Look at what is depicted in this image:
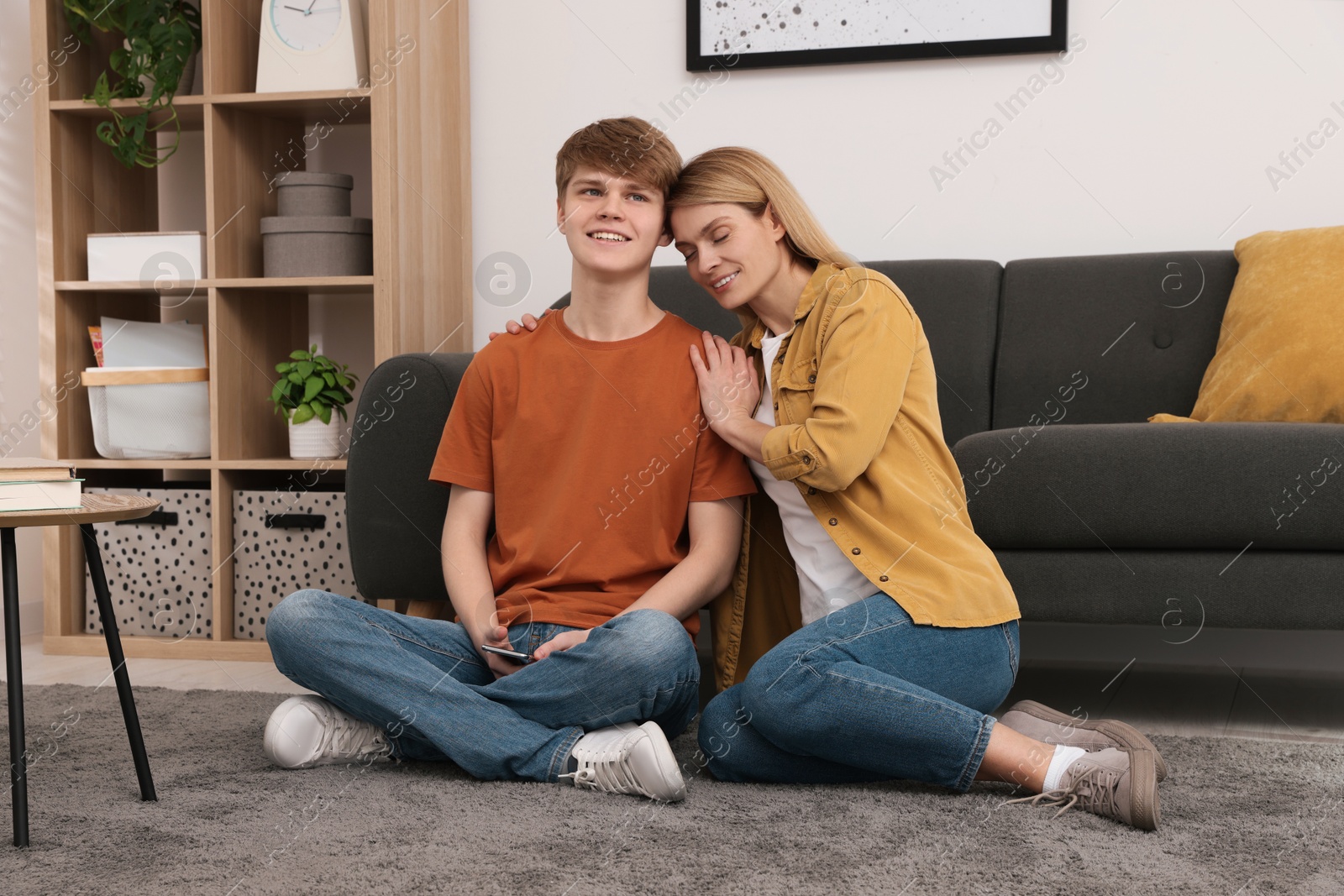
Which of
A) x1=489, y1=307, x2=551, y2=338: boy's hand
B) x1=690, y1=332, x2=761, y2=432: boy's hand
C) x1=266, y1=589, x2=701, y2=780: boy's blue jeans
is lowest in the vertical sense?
x1=266, y1=589, x2=701, y2=780: boy's blue jeans

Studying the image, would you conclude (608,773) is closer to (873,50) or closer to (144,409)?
(144,409)

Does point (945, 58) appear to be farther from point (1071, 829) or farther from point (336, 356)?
point (1071, 829)

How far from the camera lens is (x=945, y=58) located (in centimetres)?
246

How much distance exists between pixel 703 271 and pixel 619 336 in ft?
0.57

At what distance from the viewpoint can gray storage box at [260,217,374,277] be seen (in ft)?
7.91

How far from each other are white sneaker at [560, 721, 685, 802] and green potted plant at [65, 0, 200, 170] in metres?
1.73

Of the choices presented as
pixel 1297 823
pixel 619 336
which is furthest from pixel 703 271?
pixel 1297 823

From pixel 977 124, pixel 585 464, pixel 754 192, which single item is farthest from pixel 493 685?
pixel 977 124

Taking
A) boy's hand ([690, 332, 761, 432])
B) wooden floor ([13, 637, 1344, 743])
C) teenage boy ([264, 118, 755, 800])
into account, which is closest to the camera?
teenage boy ([264, 118, 755, 800])

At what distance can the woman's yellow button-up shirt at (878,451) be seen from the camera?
1.36m

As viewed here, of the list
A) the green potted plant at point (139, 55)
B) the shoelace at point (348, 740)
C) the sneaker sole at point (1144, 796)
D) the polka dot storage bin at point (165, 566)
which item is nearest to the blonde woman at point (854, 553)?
the sneaker sole at point (1144, 796)

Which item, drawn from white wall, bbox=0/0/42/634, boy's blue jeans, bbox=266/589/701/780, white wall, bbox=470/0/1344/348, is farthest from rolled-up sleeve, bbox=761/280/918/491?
white wall, bbox=0/0/42/634

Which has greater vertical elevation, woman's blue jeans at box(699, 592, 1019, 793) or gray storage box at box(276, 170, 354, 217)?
gray storage box at box(276, 170, 354, 217)

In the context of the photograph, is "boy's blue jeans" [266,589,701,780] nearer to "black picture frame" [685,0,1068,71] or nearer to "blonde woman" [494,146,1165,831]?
"blonde woman" [494,146,1165,831]
